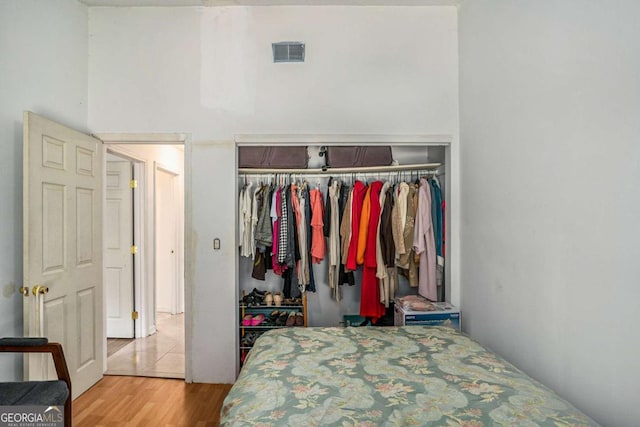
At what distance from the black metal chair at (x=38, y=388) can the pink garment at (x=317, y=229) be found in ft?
6.10

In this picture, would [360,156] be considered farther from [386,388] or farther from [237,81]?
[386,388]

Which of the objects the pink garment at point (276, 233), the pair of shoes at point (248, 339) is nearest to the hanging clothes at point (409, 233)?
the pink garment at point (276, 233)

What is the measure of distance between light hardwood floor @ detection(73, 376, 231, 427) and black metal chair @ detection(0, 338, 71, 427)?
0.63 m

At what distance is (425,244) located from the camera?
2.83 metres

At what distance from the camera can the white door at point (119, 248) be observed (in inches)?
147

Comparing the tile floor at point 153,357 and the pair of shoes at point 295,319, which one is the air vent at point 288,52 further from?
the tile floor at point 153,357

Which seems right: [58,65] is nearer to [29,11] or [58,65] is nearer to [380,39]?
[29,11]

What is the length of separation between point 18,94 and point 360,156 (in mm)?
2541

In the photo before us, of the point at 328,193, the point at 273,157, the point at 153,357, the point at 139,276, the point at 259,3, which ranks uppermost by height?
the point at 259,3

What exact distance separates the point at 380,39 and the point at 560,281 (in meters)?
2.21

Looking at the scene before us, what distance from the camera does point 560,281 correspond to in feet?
5.11

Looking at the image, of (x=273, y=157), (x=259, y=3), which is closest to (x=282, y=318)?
(x=273, y=157)

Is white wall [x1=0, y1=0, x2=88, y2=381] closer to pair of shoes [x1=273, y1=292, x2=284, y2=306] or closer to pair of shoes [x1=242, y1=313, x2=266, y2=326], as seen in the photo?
pair of shoes [x1=242, y1=313, x2=266, y2=326]

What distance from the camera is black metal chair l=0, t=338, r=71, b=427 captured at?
152 centimetres
